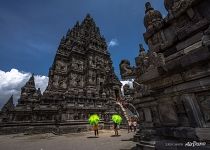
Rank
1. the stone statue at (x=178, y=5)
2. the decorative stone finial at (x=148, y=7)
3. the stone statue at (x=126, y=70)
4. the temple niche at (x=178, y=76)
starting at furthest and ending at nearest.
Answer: the stone statue at (x=126, y=70), the decorative stone finial at (x=148, y=7), the stone statue at (x=178, y=5), the temple niche at (x=178, y=76)

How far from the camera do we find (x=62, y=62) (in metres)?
44.1

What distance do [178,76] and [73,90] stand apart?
119 ft

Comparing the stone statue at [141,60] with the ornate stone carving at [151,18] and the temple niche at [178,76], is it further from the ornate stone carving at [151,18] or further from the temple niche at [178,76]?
the ornate stone carving at [151,18]

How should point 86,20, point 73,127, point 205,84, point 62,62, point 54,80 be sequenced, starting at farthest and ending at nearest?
1. point 86,20
2. point 62,62
3. point 54,80
4. point 73,127
5. point 205,84

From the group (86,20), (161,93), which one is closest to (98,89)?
(86,20)

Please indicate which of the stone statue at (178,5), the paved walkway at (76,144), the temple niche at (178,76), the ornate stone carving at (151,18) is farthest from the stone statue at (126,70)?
the paved walkway at (76,144)

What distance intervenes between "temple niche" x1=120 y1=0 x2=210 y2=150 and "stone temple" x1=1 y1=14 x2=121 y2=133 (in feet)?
59.8

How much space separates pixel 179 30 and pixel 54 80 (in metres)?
40.5

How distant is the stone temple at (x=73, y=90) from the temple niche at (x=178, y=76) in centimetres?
1821

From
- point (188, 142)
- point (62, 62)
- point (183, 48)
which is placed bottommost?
point (188, 142)

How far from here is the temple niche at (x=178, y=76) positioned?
2.70m

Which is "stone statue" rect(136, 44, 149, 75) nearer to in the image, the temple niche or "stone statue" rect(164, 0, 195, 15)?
the temple niche

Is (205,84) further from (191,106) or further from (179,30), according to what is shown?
(179,30)

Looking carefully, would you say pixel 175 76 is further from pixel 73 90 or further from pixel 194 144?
pixel 73 90
